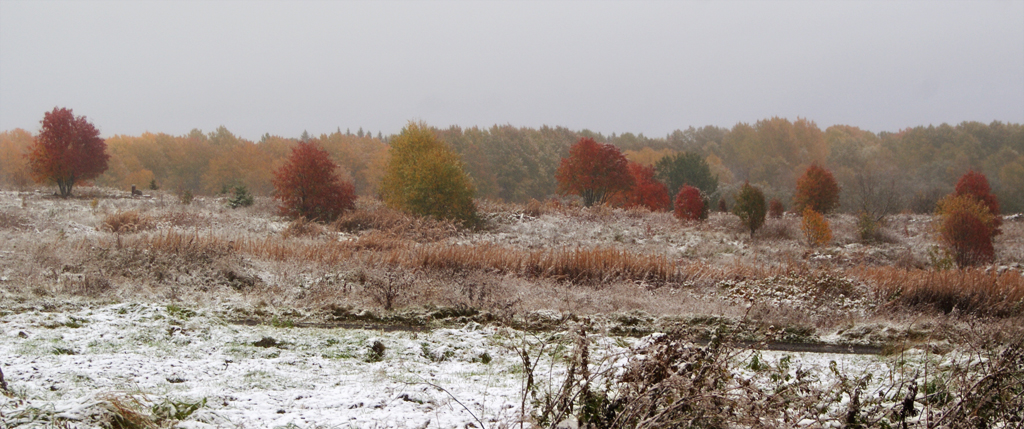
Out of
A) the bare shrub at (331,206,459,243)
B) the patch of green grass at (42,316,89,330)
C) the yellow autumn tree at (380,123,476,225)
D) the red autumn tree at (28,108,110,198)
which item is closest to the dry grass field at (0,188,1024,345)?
the patch of green grass at (42,316,89,330)

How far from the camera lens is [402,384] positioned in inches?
163

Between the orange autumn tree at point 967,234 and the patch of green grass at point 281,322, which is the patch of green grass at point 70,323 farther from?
the orange autumn tree at point 967,234

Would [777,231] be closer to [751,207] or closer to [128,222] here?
[751,207]

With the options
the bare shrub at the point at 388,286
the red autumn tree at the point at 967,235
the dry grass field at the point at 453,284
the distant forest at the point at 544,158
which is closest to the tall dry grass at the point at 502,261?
the dry grass field at the point at 453,284

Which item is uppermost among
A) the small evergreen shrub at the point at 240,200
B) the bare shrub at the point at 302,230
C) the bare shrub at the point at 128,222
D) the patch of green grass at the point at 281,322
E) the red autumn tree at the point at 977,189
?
the red autumn tree at the point at 977,189

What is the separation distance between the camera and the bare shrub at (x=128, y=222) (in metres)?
15.4

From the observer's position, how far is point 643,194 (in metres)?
38.2

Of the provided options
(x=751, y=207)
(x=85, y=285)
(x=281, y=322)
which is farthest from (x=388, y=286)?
(x=751, y=207)

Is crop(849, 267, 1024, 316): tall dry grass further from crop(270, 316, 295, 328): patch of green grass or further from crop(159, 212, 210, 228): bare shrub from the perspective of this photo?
crop(159, 212, 210, 228): bare shrub

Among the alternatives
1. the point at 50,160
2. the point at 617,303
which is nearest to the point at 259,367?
the point at 617,303

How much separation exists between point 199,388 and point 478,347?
8.72ft

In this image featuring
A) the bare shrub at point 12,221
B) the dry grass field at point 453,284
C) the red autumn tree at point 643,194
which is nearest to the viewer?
the dry grass field at point 453,284

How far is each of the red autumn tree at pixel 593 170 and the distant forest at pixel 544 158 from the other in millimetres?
18234

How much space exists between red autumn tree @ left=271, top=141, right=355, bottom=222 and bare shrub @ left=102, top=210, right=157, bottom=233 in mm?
5898
